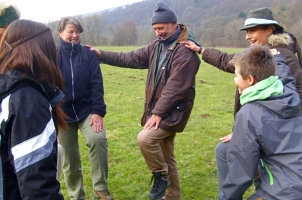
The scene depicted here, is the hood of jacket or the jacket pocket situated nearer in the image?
the hood of jacket

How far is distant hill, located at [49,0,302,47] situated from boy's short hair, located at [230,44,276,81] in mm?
34156

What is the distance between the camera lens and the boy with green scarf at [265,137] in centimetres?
236

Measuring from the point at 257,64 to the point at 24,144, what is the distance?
2092 mm

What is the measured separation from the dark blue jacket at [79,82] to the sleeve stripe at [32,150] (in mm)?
1796

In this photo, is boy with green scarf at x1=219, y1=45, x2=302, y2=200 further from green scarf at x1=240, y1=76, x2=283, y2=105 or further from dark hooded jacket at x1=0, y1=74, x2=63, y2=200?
dark hooded jacket at x1=0, y1=74, x2=63, y2=200

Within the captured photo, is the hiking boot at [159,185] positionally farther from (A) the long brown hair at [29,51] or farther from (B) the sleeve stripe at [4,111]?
(B) the sleeve stripe at [4,111]

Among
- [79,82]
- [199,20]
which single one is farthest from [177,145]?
[199,20]

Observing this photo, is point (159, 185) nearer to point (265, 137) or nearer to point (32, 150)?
point (265, 137)

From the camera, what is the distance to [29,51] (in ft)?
7.23

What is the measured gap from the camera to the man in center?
3.66 m

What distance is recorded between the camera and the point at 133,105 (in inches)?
455

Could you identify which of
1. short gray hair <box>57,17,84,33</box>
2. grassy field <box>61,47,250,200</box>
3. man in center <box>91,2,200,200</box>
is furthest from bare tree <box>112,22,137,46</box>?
man in center <box>91,2,200,200</box>

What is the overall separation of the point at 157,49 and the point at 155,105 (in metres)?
0.82

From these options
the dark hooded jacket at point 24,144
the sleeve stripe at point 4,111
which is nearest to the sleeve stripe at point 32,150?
the dark hooded jacket at point 24,144
